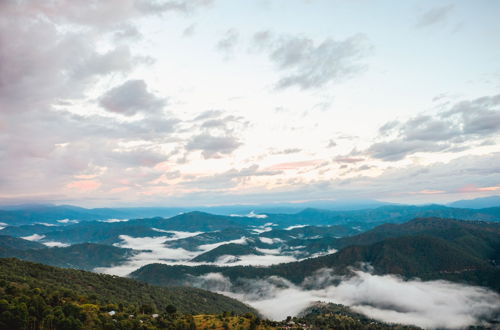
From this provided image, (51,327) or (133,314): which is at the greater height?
(51,327)

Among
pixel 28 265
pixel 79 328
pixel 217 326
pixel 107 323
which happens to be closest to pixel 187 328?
pixel 217 326

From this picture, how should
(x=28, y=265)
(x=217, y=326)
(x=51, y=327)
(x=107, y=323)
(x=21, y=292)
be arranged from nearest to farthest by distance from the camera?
(x=51, y=327) < (x=107, y=323) < (x=21, y=292) < (x=217, y=326) < (x=28, y=265)

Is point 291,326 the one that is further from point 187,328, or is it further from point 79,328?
point 79,328

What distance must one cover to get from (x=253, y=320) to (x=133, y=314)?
193 ft

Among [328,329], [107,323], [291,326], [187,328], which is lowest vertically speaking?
[328,329]

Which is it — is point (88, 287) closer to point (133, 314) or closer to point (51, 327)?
point (133, 314)

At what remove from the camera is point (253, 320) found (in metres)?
158

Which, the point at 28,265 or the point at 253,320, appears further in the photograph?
the point at 28,265

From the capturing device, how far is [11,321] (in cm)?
8925

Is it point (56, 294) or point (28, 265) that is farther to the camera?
point (28, 265)

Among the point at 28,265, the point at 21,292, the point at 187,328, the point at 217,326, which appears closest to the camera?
the point at 21,292

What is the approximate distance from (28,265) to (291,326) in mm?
161406

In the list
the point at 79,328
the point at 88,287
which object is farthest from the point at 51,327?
the point at 88,287

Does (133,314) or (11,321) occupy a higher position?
(11,321)
